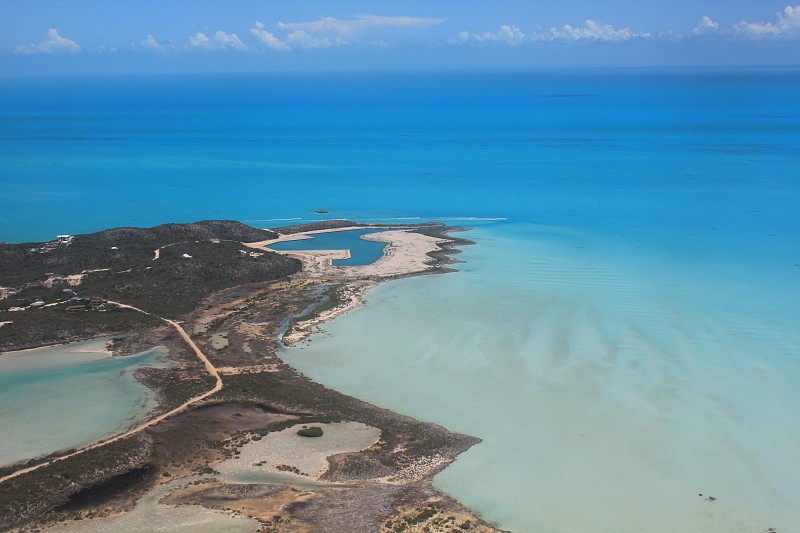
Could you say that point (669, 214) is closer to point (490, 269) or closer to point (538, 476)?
point (490, 269)

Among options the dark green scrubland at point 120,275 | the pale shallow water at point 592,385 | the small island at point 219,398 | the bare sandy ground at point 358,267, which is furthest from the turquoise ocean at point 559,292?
the dark green scrubland at point 120,275

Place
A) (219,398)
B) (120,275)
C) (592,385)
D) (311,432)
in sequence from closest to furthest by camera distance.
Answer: (311,432) → (219,398) → (592,385) → (120,275)

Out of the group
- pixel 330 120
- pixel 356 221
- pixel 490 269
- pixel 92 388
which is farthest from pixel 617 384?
pixel 330 120

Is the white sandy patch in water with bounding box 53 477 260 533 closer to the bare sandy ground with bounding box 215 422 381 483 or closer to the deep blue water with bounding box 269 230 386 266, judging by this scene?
the bare sandy ground with bounding box 215 422 381 483

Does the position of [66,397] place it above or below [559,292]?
below

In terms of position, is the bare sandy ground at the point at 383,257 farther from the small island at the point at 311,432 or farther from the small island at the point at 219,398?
the small island at the point at 311,432

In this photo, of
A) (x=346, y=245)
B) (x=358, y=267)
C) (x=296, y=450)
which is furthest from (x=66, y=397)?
(x=346, y=245)

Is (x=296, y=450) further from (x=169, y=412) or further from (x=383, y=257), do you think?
(x=383, y=257)
